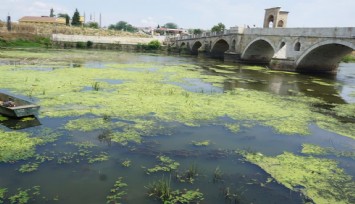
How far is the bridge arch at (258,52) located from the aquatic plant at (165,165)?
1168 inches

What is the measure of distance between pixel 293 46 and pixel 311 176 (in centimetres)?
2319

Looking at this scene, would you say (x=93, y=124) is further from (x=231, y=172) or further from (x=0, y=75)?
(x=0, y=75)

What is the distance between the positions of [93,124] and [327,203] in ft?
20.9

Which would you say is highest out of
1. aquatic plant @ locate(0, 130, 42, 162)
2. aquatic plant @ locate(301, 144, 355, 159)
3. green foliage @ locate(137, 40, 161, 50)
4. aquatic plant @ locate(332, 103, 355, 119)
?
green foliage @ locate(137, 40, 161, 50)

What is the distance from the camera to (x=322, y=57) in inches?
1105

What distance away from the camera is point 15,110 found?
9.17 meters

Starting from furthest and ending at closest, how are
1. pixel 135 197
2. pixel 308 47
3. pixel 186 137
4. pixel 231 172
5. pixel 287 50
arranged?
pixel 287 50 → pixel 308 47 → pixel 186 137 → pixel 231 172 → pixel 135 197

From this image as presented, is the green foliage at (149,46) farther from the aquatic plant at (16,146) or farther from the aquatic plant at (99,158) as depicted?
the aquatic plant at (99,158)

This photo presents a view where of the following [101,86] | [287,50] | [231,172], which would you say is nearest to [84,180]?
[231,172]

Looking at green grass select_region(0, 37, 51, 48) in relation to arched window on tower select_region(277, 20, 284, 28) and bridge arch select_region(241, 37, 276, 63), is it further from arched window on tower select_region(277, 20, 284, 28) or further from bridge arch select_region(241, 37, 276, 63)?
arched window on tower select_region(277, 20, 284, 28)

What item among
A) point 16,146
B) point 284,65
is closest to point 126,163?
point 16,146

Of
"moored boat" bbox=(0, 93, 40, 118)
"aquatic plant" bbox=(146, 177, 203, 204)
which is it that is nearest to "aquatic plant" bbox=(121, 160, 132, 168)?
"aquatic plant" bbox=(146, 177, 203, 204)

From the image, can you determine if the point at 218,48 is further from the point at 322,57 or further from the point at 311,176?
the point at 311,176

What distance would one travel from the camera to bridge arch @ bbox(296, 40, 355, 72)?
24.7m
